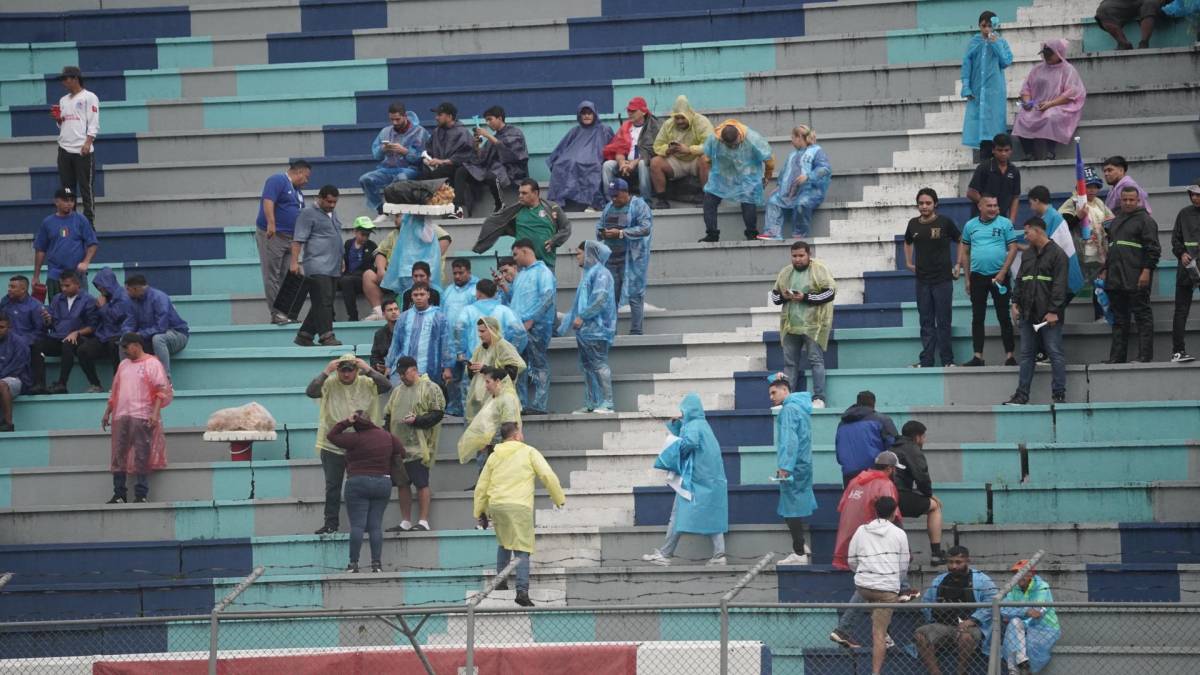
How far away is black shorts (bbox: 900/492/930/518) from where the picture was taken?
1622 cm

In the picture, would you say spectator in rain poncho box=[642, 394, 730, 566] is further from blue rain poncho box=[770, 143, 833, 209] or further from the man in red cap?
the man in red cap

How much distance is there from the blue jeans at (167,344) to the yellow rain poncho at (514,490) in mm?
4718

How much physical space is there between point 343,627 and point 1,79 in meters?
11.3

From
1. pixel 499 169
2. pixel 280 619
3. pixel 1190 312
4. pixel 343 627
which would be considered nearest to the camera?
pixel 280 619

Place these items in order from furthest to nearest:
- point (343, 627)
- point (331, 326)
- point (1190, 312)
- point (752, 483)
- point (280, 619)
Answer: point (331, 326) → point (1190, 312) → point (752, 483) → point (343, 627) → point (280, 619)

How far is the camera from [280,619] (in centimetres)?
1526

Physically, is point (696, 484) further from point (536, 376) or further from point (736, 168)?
point (736, 168)

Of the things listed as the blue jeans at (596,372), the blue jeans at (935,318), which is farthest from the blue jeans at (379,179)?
the blue jeans at (935,318)

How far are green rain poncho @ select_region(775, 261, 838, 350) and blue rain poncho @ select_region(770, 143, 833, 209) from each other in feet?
7.82

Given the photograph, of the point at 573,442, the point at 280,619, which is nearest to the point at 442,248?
the point at 573,442

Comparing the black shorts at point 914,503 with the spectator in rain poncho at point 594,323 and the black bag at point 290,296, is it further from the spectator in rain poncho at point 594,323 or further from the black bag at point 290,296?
the black bag at point 290,296

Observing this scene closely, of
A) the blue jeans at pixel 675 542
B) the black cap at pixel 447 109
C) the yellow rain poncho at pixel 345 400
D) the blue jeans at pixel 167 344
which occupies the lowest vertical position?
the blue jeans at pixel 675 542

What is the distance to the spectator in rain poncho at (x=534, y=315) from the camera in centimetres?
1841

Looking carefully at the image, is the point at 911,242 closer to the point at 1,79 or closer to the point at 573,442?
the point at 573,442
